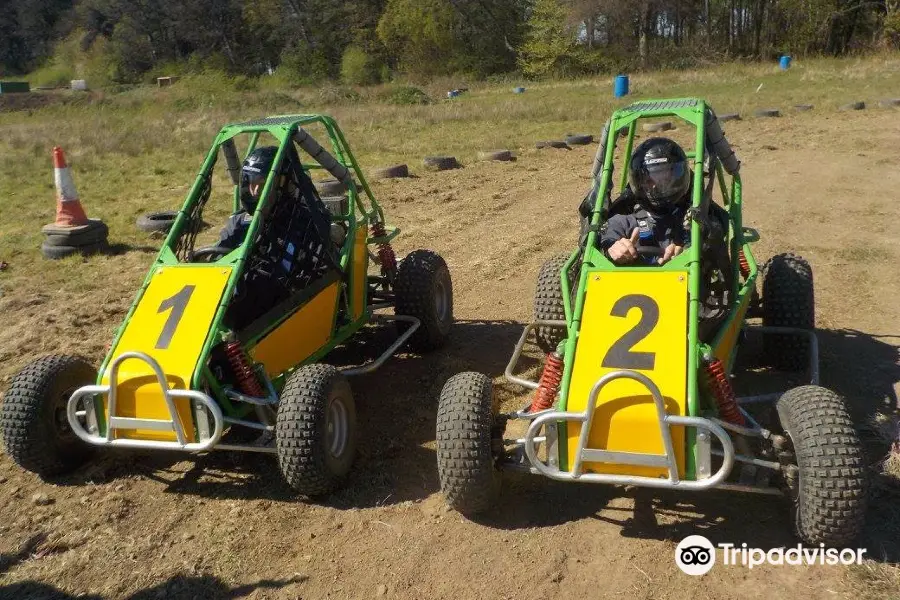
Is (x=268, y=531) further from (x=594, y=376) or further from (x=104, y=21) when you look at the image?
(x=104, y=21)

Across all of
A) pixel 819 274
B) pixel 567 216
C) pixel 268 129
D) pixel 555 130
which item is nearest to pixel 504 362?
pixel 268 129

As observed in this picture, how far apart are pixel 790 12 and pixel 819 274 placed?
41435 mm

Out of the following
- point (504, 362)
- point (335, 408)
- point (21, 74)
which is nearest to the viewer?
point (335, 408)

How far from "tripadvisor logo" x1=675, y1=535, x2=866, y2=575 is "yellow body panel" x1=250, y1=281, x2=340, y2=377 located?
2401 millimetres

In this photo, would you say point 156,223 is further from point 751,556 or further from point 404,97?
point 404,97

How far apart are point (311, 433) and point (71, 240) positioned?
6.22m

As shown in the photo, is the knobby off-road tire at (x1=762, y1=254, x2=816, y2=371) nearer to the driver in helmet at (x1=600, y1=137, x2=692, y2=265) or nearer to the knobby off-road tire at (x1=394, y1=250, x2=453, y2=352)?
the driver in helmet at (x1=600, y1=137, x2=692, y2=265)

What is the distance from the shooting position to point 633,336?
142 inches

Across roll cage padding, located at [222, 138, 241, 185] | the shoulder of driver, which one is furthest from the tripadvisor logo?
roll cage padding, located at [222, 138, 241, 185]

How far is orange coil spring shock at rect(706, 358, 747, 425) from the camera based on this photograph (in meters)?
3.50

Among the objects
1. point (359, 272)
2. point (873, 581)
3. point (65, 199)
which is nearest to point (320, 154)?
point (359, 272)

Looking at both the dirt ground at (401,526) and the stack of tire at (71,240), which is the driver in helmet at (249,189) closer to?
the dirt ground at (401,526)

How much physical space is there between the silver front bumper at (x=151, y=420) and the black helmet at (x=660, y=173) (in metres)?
2.58

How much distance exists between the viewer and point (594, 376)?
3492 millimetres
